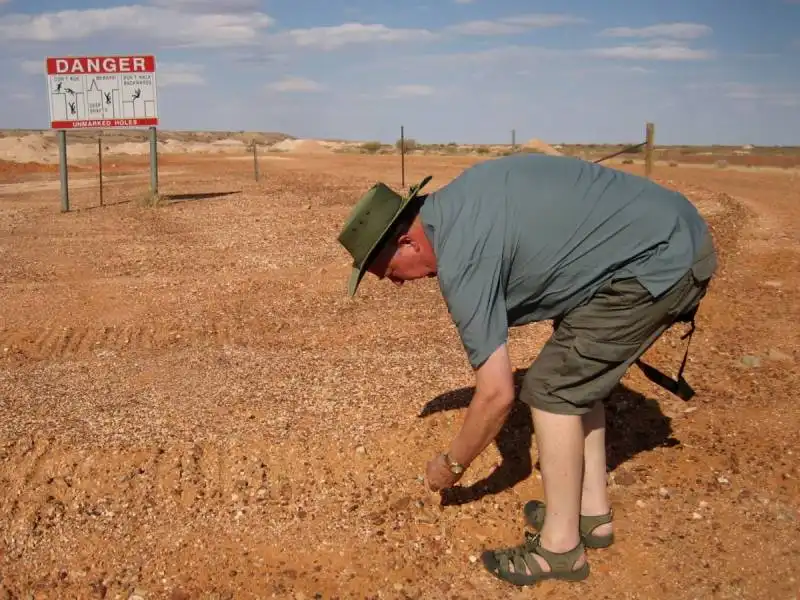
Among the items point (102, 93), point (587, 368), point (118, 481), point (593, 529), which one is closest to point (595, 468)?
point (593, 529)

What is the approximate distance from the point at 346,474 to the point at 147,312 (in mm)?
4064

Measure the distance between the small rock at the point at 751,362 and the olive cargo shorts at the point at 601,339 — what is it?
2.92 m

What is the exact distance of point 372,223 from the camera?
8.82 ft

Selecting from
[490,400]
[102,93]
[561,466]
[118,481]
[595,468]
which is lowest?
[118,481]

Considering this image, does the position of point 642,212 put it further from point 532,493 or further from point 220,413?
point 220,413

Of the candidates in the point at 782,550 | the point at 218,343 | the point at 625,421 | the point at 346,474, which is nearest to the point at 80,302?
the point at 218,343

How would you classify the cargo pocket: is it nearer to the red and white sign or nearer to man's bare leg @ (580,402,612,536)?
man's bare leg @ (580,402,612,536)

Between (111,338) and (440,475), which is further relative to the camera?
(111,338)

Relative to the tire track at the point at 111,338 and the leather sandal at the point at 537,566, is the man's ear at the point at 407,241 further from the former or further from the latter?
the tire track at the point at 111,338

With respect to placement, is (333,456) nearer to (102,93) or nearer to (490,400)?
(490,400)

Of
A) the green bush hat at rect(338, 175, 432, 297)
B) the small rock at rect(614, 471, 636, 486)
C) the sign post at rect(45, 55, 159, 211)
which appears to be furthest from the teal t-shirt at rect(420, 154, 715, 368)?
the sign post at rect(45, 55, 159, 211)

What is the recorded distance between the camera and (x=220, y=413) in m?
4.67

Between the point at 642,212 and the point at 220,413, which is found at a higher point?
the point at 642,212

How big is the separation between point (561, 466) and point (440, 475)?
16.1 inches
